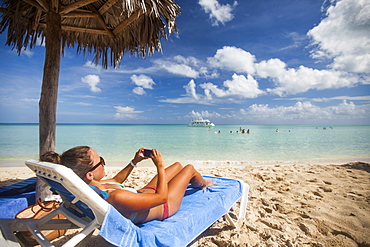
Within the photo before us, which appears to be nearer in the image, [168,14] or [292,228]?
[292,228]

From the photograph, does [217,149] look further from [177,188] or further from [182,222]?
[182,222]

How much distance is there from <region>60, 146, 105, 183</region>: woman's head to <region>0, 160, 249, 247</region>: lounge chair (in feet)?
0.55

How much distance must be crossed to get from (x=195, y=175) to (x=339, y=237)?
1.68m

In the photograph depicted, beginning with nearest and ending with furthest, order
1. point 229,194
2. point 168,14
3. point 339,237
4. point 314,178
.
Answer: point 339,237, point 229,194, point 168,14, point 314,178

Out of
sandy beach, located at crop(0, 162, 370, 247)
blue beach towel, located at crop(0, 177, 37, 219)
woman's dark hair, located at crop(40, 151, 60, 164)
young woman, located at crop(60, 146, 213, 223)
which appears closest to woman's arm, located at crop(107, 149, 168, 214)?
young woman, located at crop(60, 146, 213, 223)

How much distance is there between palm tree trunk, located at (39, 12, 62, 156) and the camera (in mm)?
2533

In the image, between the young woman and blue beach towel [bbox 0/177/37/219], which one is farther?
blue beach towel [bbox 0/177/37/219]

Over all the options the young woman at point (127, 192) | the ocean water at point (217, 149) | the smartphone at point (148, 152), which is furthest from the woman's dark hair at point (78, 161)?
the ocean water at point (217, 149)

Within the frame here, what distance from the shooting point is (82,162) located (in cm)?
149

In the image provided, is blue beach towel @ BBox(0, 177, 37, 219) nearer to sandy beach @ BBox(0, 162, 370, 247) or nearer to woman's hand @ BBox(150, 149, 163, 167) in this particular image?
sandy beach @ BBox(0, 162, 370, 247)

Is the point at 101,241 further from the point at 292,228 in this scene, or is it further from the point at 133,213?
the point at 292,228

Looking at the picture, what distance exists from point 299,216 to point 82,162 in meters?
2.71

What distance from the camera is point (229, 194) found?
90.8 inches

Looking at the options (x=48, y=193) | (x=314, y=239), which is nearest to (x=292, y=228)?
(x=314, y=239)
